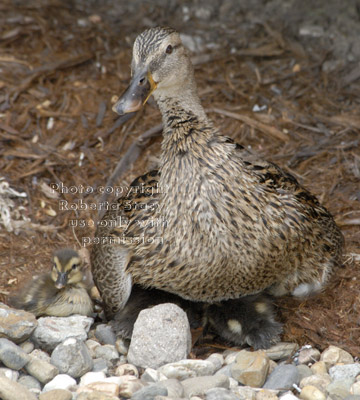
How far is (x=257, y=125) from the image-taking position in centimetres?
534

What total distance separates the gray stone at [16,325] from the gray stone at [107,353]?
397 millimetres

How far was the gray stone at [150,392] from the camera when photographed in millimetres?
3158

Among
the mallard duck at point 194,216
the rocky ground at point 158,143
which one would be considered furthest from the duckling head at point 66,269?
the rocky ground at point 158,143

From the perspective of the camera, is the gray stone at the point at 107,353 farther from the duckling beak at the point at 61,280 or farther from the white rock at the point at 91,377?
the duckling beak at the point at 61,280

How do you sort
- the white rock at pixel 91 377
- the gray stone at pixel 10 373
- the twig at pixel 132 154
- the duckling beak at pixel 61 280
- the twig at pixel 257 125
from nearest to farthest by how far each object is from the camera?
the gray stone at pixel 10 373
the white rock at pixel 91 377
the duckling beak at pixel 61 280
the twig at pixel 132 154
the twig at pixel 257 125

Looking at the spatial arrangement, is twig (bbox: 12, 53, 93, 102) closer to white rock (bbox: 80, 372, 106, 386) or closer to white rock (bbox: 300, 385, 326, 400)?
white rock (bbox: 80, 372, 106, 386)

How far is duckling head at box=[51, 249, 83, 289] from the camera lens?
3990 millimetres

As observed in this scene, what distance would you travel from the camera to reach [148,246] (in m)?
3.79

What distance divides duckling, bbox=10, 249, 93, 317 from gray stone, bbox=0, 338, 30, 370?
611 millimetres

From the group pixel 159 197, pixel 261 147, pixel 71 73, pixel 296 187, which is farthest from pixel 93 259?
pixel 71 73

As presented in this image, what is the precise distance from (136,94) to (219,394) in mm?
1419

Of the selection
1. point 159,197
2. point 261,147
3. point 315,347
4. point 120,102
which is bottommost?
point 315,347

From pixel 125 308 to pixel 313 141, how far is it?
2005 mm

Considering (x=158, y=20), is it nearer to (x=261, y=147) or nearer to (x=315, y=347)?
(x=261, y=147)
